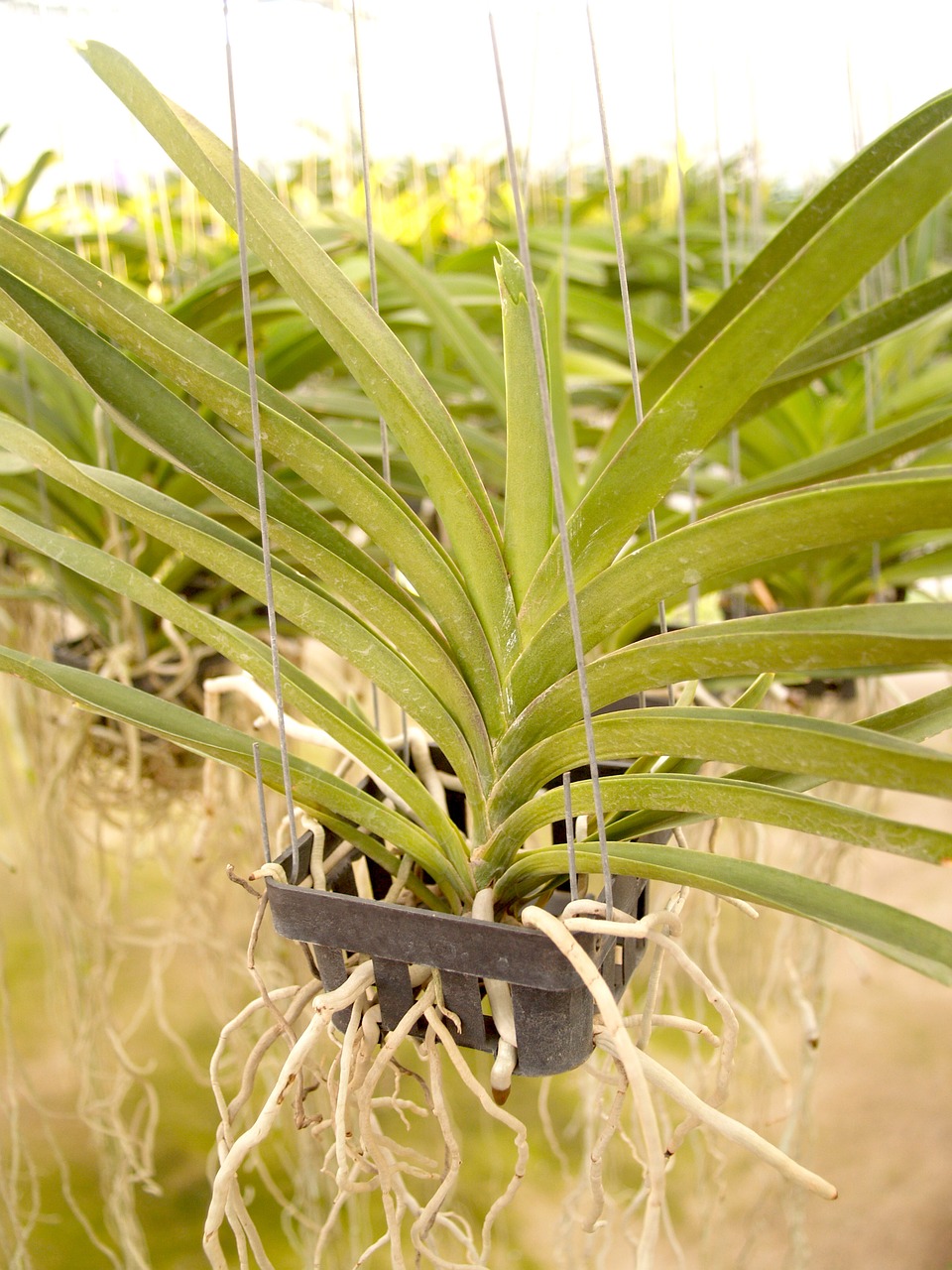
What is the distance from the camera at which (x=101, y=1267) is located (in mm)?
Answer: 1248

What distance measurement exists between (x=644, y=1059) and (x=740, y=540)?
189 millimetres

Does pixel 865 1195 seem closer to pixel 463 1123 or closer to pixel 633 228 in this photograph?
pixel 463 1123

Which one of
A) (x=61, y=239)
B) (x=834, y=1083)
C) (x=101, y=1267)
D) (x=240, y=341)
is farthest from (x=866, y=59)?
(x=101, y=1267)

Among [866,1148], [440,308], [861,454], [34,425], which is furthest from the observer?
[866,1148]

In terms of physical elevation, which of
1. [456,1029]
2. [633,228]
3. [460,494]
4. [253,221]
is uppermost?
[633,228]

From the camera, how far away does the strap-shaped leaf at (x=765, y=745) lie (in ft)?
1.01

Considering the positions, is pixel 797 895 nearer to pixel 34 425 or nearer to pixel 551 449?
pixel 551 449

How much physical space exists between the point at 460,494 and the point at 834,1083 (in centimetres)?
150

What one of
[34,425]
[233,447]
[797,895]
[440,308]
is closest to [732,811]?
[797,895]

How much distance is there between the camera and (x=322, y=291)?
16.5 inches

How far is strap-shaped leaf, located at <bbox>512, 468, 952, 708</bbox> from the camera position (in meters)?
0.30

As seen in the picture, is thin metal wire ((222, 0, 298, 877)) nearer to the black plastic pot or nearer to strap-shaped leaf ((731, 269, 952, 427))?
the black plastic pot

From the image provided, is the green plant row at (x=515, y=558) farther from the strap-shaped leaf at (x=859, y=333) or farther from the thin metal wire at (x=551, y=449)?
the strap-shaped leaf at (x=859, y=333)

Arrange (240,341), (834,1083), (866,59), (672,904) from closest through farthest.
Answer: (672,904) < (240,341) < (866,59) < (834,1083)
